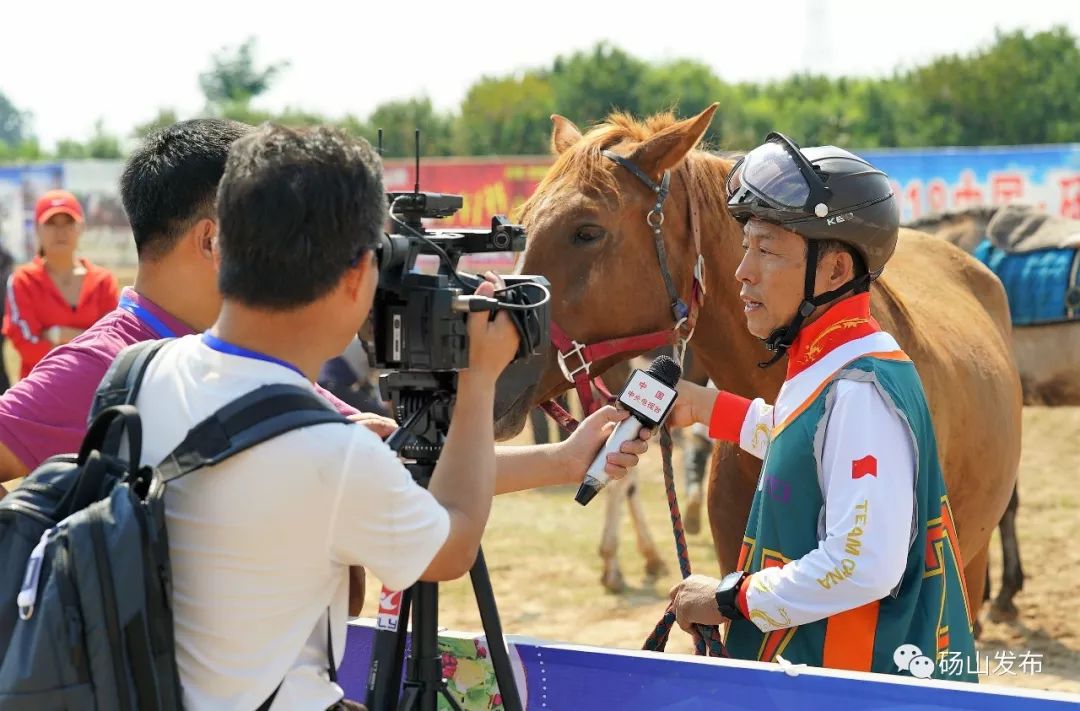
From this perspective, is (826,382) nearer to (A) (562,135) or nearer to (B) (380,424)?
(B) (380,424)

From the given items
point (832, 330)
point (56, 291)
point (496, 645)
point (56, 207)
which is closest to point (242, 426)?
point (496, 645)

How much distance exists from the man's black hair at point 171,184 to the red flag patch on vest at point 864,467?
1.30 metres

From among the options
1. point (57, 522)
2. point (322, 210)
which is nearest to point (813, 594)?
point (322, 210)

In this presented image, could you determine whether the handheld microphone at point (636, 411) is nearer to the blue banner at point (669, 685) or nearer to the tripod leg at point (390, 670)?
the blue banner at point (669, 685)

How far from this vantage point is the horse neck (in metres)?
3.54

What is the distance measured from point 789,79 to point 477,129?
16005mm

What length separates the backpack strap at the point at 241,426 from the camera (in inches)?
61.9

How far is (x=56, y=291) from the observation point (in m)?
7.52

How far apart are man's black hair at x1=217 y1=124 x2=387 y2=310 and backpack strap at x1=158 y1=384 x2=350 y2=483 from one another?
14 cm

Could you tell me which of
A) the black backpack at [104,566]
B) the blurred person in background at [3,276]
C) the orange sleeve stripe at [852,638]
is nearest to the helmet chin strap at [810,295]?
the orange sleeve stripe at [852,638]

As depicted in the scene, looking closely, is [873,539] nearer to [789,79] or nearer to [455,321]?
[455,321]

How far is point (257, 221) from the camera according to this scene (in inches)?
62.8

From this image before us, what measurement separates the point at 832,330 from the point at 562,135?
73.3 inches

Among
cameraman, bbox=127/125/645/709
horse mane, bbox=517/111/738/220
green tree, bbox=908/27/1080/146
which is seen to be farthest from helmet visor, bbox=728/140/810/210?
green tree, bbox=908/27/1080/146
